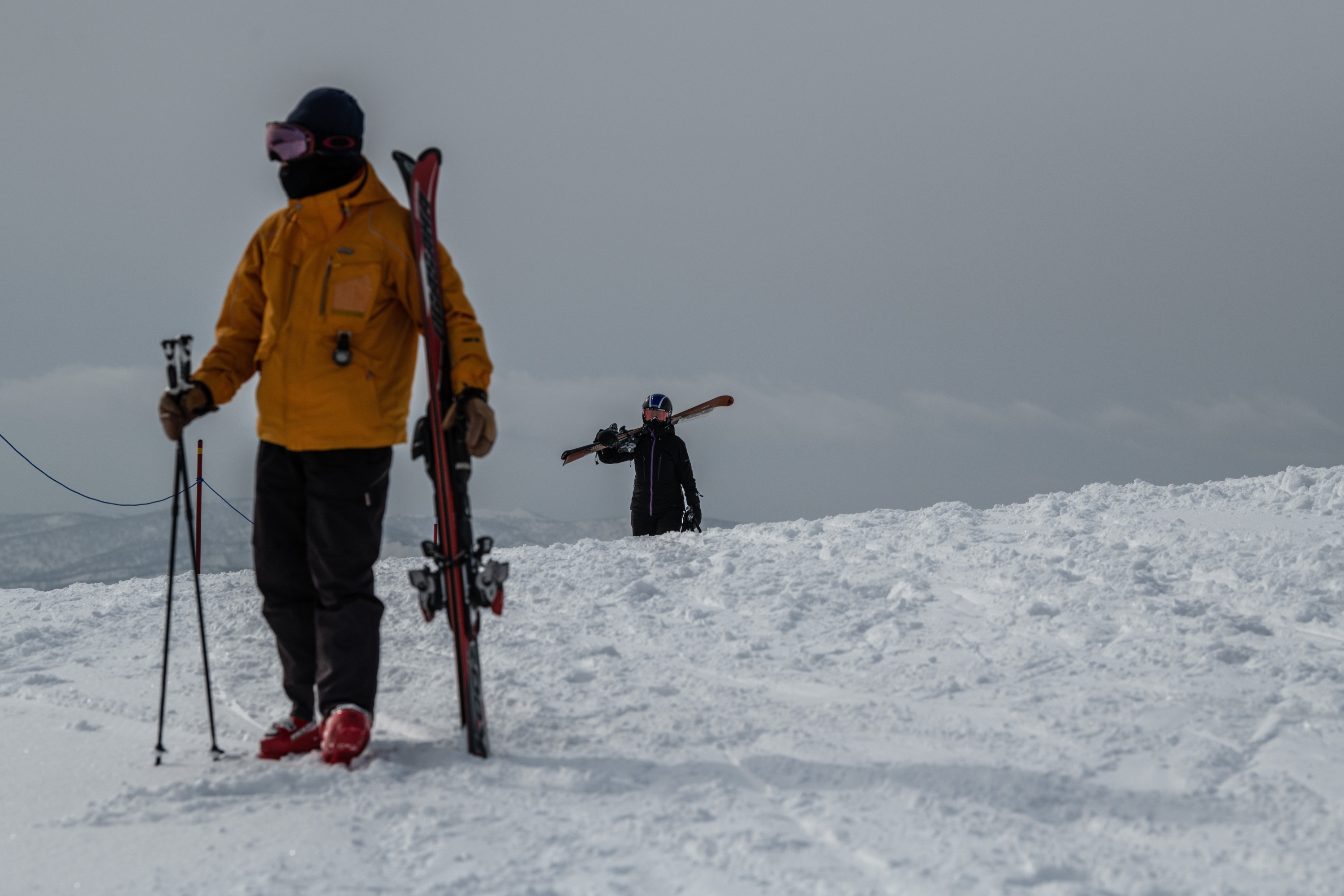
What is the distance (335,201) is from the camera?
324 cm

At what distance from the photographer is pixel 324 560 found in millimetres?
3211

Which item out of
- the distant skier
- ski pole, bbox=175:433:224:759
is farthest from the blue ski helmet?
ski pole, bbox=175:433:224:759

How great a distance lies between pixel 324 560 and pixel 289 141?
1428mm

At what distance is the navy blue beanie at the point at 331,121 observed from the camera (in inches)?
129

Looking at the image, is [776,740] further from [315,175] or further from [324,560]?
[315,175]

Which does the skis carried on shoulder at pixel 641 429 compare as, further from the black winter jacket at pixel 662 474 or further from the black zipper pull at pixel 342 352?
the black zipper pull at pixel 342 352

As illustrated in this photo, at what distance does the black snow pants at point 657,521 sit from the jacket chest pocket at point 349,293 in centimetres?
649

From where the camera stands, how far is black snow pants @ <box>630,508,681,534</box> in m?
9.59

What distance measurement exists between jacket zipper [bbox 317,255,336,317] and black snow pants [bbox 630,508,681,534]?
652 centimetres

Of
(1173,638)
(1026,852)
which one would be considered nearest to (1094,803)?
(1026,852)

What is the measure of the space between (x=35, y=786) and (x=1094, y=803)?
3.19 m

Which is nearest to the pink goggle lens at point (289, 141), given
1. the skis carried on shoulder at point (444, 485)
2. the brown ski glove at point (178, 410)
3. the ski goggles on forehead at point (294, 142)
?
the ski goggles on forehead at point (294, 142)

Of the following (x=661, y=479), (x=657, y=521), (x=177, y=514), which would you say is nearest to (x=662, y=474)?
(x=661, y=479)

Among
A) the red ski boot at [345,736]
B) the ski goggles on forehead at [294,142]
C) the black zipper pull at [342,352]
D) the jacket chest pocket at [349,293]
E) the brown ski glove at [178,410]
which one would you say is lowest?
the red ski boot at [345,736]
